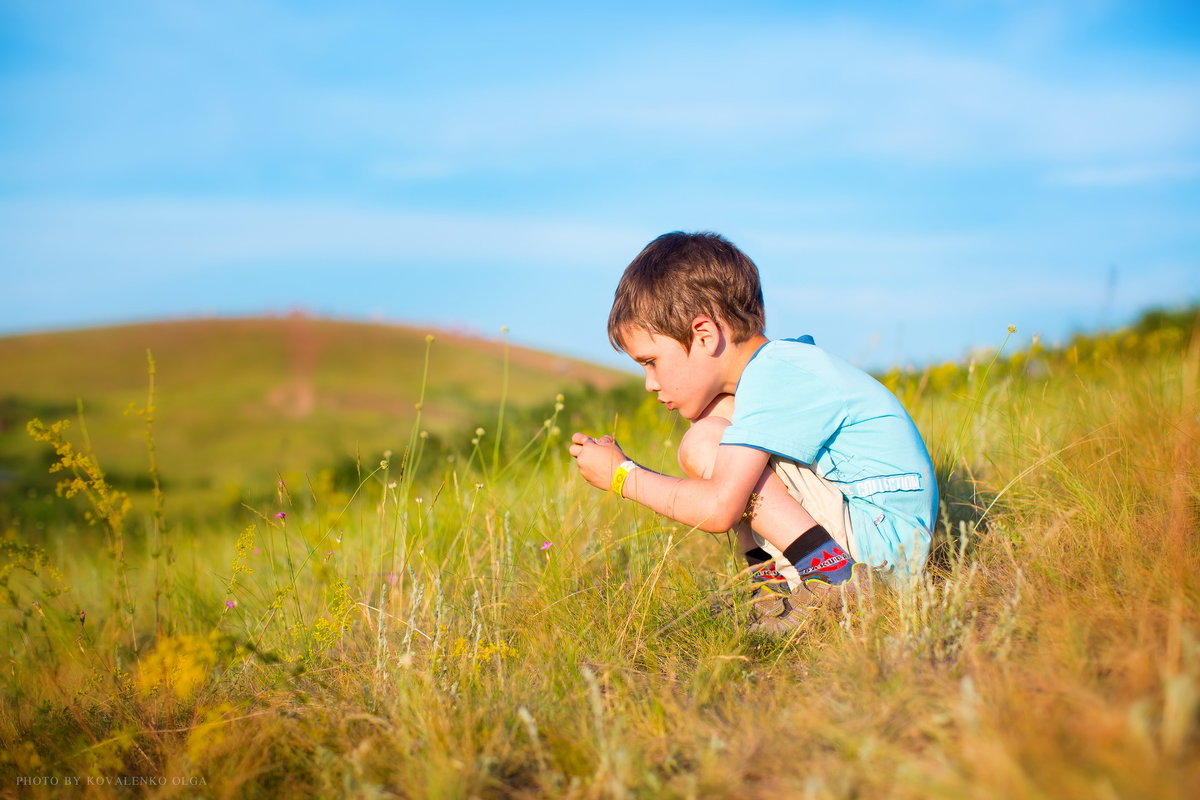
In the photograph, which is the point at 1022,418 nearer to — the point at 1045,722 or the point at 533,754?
the point at 1045,722

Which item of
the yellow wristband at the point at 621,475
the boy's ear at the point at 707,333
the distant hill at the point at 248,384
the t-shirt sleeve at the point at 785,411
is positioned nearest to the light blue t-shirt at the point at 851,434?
the t-shirt sleeve at the point at 785,411

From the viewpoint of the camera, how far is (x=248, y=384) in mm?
12852

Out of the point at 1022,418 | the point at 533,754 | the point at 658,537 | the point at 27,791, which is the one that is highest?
the point at 1022,418

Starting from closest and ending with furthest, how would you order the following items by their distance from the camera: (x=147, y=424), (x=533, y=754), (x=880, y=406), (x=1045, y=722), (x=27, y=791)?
(x=1045, y=722) < (x=533, y=754) < (x=27, y=791) < (x=880, y=406) < (x=147, y=424)

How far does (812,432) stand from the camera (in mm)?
2346

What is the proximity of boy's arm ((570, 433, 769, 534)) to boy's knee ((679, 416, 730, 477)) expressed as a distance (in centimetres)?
6

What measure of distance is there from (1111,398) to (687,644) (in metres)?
2.21

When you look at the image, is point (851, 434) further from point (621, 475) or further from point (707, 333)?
point (621, 475)

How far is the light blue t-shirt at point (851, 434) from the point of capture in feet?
7.63

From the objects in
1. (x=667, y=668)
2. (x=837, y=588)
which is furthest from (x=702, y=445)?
(x=667, y=668)

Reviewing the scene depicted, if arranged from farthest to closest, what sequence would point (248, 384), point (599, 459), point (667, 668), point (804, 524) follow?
point (248, 384), point (599, 459), point (804, 524), point (667, 668)

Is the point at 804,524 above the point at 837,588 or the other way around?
above

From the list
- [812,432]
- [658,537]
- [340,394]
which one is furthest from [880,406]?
[340,394]

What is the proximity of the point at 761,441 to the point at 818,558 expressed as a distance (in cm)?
42
